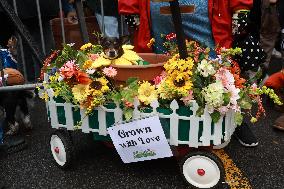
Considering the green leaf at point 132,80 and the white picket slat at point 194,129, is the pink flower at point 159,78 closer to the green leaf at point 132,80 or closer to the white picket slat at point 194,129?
the green leaf at point 132,80

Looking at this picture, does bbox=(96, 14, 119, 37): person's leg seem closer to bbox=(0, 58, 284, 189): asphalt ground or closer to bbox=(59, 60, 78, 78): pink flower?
bbox=(0, 58, 284, 189): asphalt ground

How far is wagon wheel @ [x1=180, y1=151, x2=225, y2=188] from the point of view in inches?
101

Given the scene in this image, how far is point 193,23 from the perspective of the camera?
10.5ft

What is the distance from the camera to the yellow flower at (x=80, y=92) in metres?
2.62

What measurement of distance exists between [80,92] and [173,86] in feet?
1.91

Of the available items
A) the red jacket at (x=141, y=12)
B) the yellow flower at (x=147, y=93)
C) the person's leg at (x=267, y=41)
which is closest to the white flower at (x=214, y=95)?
the yellow flower at (x=147, y=93)

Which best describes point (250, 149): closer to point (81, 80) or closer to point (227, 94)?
point (227, 94)

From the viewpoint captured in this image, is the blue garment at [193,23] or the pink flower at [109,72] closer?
the pink flower at [109,72]

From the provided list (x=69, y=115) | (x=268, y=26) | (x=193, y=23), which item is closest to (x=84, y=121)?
(x=69, y=115)

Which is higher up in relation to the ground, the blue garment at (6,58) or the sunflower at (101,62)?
the sunflower at (101,62)

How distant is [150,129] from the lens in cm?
256

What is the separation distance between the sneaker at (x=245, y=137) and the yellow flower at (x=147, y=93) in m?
1.17

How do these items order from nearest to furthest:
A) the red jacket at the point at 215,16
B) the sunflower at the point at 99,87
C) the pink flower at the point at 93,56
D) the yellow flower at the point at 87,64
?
1. the sunflower at the point at 99,87
2. the yellow flower at the point at 87,64
3. the pink flower at the point at 93,56
4. the red jacket at the point at 215,16

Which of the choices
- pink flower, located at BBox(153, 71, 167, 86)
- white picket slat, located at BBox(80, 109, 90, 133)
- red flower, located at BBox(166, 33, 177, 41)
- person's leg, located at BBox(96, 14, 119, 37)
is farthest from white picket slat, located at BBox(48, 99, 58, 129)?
person's leg, located at BBox(96, 14, 119, 37)
